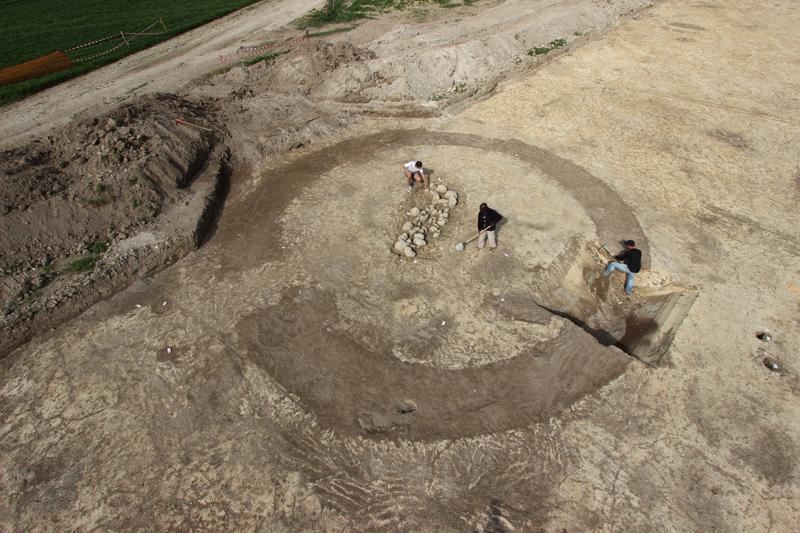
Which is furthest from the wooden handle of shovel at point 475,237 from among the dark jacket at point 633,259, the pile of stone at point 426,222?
the dark jacket at point 633,259

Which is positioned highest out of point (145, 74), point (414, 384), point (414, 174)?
point (145, 74)

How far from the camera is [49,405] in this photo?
337 inches

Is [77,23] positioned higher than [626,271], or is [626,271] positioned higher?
[77,23]

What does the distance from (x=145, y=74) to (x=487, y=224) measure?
17854 mm

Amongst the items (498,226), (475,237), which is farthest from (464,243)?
(498,226)

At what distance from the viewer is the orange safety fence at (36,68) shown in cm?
1817

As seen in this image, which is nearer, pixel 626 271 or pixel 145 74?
pixel 626 271

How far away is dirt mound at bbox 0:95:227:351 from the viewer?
35.2 ft

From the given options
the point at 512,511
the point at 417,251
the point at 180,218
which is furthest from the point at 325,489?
the point at 180,218

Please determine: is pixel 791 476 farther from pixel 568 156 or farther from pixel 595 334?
pixel 568 156

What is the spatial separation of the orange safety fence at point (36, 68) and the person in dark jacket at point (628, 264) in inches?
959

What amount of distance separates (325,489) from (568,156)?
12.9 metres

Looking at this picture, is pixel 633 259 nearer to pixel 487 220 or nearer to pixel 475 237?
pixel 487 220

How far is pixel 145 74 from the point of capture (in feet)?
63.9
